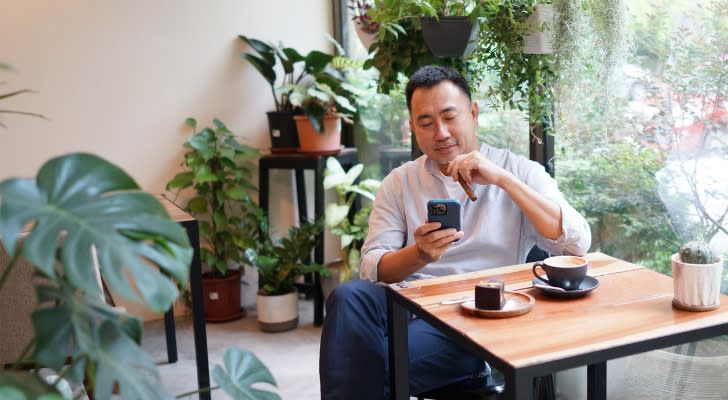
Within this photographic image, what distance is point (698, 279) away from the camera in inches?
58.3

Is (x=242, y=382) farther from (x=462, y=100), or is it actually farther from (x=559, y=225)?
(x=462, y=100)

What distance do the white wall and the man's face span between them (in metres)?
1.96

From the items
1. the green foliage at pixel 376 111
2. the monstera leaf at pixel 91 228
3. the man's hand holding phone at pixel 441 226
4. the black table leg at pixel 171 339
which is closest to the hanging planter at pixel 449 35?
the man's hand holding phone at pixel 441 226

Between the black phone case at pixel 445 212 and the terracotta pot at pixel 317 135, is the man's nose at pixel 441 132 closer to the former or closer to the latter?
the black phone case at pixel 445 212

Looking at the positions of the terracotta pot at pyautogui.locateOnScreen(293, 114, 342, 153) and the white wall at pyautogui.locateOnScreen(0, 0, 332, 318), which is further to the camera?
the terracotta pot at pyautogui.locateOnScreen(293, 114, 342, 153)

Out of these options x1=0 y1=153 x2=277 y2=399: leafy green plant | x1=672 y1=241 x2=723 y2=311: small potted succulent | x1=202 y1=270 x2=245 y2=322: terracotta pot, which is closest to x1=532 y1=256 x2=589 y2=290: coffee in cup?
x1=672 y1=241 x2=723 y2=311: small potted succulent

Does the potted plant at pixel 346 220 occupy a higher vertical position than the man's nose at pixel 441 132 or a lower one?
lower

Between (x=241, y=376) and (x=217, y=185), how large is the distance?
273cm

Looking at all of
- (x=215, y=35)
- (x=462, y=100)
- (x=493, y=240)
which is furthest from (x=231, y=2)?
(x=493, y=240)

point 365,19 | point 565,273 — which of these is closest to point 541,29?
point 565,273

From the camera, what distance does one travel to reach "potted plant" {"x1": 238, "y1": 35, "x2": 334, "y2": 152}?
3.74 m

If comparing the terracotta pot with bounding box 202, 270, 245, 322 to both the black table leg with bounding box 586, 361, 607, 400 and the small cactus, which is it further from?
the small cactus

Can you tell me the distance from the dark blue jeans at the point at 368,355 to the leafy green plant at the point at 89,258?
37.6 inches

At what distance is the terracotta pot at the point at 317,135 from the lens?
148 inches
